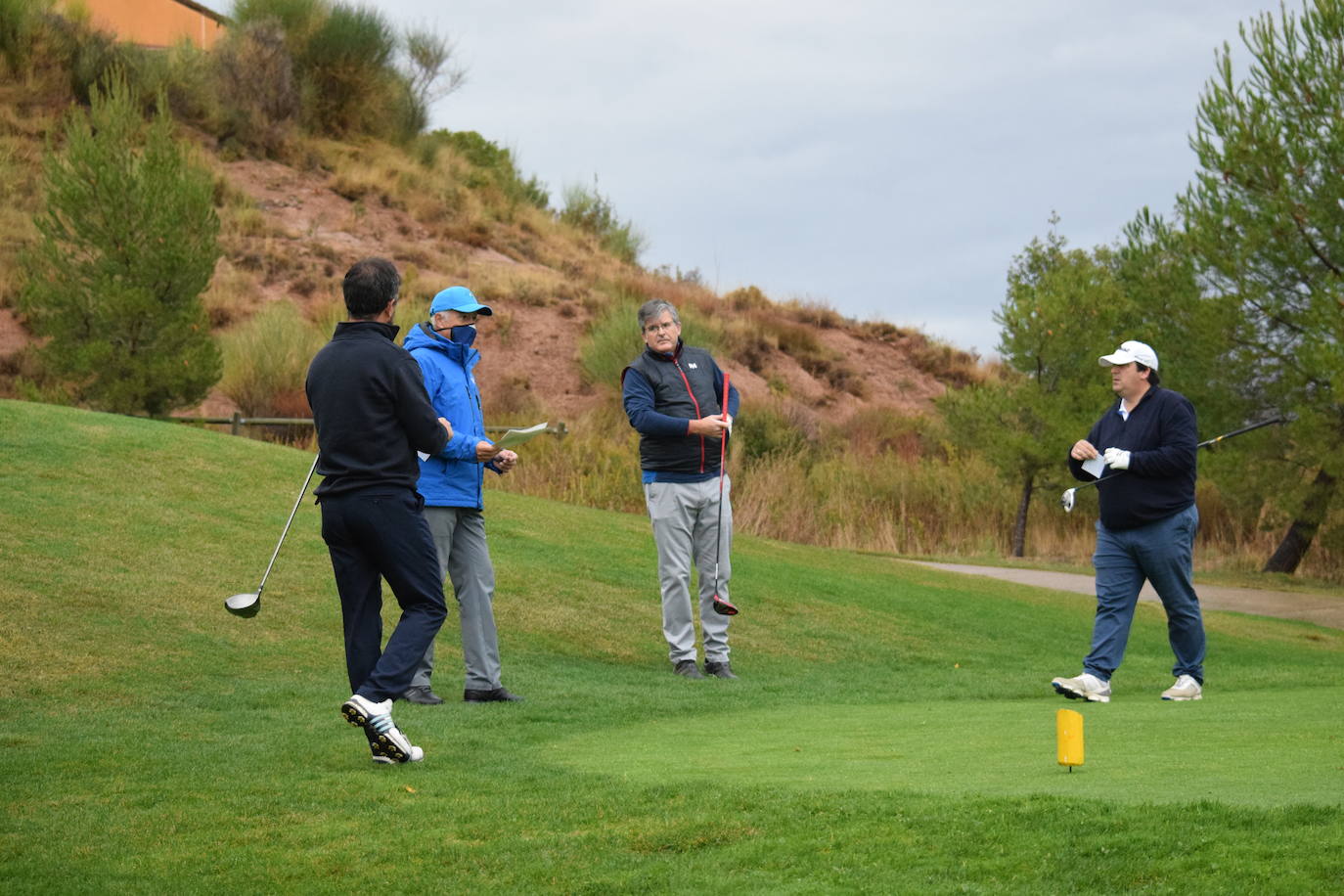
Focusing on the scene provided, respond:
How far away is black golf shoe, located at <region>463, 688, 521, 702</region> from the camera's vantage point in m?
8.57

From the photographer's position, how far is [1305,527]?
78.4 feet

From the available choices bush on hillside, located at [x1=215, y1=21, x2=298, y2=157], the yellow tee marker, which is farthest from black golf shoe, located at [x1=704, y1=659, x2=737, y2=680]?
bush on hillside, located at [x1=215, y1=21, x2=298, y2=157]

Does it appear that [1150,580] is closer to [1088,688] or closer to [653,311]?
[1088,688]

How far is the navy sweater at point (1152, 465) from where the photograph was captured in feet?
28.9

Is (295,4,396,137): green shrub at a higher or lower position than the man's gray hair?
higher

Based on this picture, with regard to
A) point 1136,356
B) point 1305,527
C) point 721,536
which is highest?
point 1136,356

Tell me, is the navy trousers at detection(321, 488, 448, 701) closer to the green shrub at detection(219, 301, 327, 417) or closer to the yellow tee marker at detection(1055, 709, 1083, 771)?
the yellow tee marker at detection(1055, 709, 1083, 771)

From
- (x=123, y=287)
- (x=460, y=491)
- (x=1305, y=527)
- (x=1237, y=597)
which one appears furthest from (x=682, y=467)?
(x=123, y=287)

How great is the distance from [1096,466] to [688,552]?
275 cm

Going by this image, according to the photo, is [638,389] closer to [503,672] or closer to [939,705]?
[503,672]

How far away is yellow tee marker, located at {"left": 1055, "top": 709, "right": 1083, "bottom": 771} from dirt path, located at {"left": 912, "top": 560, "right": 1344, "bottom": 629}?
13.1 metres

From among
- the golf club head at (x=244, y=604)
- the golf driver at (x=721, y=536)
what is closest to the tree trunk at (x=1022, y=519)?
the golf driver at (x=721, y=536)

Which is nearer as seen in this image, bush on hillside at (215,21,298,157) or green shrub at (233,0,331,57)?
bush on hillside at (215,21,298,157)

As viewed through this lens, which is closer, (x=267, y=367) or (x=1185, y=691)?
(x=1185, y=691)
